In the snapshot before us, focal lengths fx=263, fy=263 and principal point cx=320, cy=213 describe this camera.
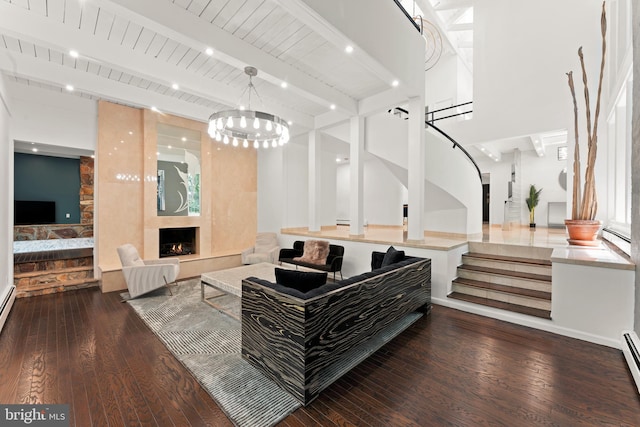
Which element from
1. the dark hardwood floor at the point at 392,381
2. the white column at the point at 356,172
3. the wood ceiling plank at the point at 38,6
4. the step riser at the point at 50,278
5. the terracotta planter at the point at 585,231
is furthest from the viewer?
the white column at the point at 356,172

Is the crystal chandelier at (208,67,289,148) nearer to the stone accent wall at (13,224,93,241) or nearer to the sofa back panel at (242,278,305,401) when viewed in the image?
the sofa back panel at (242,278,305,401)

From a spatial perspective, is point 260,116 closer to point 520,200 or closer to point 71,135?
point 71,135

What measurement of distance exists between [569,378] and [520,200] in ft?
29.1

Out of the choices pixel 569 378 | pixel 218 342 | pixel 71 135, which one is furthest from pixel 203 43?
pixel 569 378

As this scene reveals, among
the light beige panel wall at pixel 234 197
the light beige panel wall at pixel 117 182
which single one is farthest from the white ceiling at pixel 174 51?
the light beige panel wall at pixel 234 197

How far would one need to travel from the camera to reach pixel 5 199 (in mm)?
3836

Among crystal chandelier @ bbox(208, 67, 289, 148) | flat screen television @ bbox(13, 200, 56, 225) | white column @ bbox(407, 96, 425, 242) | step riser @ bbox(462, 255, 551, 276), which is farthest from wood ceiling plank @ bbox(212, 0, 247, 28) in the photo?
flat screen television @ bbox(13, 200, 56, 225)

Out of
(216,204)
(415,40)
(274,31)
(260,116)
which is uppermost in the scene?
(415,40)

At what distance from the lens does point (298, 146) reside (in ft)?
23.6

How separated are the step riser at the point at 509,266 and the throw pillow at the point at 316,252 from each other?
8.07 ft

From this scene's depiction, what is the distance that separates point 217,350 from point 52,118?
17.4 feet

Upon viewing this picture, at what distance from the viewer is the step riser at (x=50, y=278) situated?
4.29 metres

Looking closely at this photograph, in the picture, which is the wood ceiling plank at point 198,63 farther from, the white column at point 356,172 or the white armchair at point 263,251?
the white armchair at point 263,251

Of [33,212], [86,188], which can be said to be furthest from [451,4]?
[33,212]
